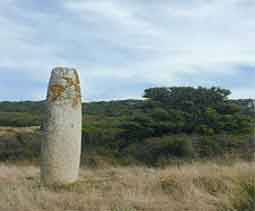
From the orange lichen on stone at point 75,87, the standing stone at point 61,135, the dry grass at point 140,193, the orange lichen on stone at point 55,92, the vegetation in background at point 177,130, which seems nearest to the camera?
the dry grass at point 140,193

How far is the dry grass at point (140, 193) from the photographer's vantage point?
7.64m

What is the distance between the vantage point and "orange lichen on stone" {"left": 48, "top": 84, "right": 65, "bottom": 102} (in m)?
10.6

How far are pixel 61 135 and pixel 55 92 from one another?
34.3 inches

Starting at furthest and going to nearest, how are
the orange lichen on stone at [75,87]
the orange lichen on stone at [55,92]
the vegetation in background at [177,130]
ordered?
the vegetation in background at [177,130] → the orange lichen on stone at [75,87] → the orange lichen on stone at [55,92]

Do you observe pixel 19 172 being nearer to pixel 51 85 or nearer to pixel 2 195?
pixel 51 85

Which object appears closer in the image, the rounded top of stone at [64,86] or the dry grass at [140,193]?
the dry grass at [140,193]

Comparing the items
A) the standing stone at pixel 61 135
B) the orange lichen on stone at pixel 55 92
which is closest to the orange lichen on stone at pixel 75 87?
the standing stone at pixel 61 135

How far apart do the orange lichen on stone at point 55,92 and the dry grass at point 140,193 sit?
5.64 ft

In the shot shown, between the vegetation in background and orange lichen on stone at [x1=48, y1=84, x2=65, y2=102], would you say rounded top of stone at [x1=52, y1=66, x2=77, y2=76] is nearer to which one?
orange lichen on stone at [x1=48, y1=84, x2=65, y2=102]

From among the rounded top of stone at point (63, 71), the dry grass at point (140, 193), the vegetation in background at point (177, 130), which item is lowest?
the dry grass at point (140, 193)

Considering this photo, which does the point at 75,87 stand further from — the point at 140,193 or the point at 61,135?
the point at 140,193

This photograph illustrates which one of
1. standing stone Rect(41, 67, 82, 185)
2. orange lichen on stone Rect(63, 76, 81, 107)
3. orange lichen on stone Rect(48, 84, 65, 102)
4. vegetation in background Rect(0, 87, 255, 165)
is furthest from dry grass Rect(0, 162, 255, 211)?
vegetation in background Rect(0, 87, 255, 165)

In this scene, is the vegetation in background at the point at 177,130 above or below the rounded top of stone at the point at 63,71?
below

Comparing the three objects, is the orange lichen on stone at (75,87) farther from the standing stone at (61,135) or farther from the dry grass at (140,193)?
the dry grass at (140,193)
